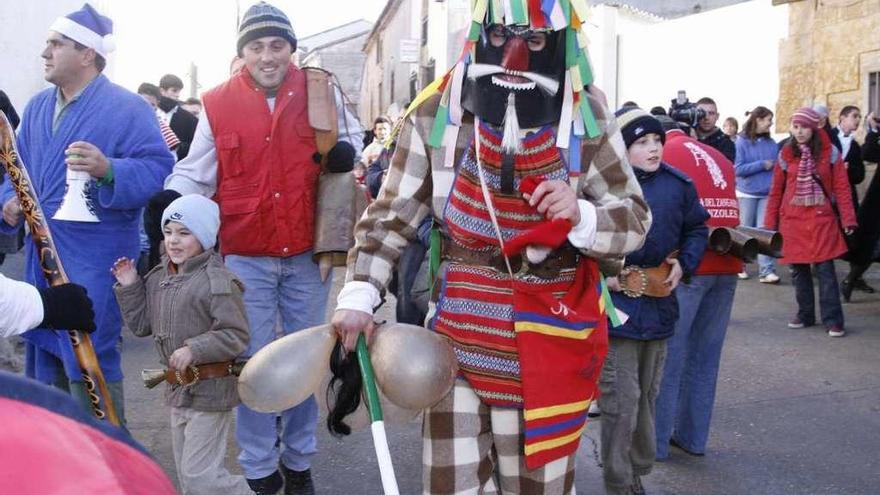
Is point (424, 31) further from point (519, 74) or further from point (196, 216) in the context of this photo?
point (519, 74)

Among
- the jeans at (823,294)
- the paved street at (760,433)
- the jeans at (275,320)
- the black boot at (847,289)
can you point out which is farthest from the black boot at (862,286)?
the jeans at (275,320)

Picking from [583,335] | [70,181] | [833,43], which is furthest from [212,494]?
[833,43]

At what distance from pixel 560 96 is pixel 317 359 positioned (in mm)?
1002

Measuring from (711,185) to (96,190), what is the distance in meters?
2.83

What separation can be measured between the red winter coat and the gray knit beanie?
207 inches

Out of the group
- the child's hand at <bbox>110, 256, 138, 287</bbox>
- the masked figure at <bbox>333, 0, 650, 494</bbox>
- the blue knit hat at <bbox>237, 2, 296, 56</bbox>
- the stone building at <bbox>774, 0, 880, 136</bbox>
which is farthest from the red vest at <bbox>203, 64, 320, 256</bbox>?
the stone building at <bbox>774, 0, 880, 136</bbox>

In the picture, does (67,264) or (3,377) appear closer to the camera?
(3,377)

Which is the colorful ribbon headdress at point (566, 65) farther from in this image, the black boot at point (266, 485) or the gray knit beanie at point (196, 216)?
the black boot at point (266, 485)

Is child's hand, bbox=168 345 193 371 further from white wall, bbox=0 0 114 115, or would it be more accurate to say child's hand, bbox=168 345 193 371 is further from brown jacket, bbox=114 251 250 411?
white wall, bbox=0 0 114 115

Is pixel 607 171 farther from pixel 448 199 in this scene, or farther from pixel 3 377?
pixel 3 377

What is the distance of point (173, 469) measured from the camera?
15.3ft

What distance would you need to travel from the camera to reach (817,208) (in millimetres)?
7719

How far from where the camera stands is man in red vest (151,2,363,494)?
13.0 feet

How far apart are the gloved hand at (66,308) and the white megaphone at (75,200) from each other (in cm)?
93
